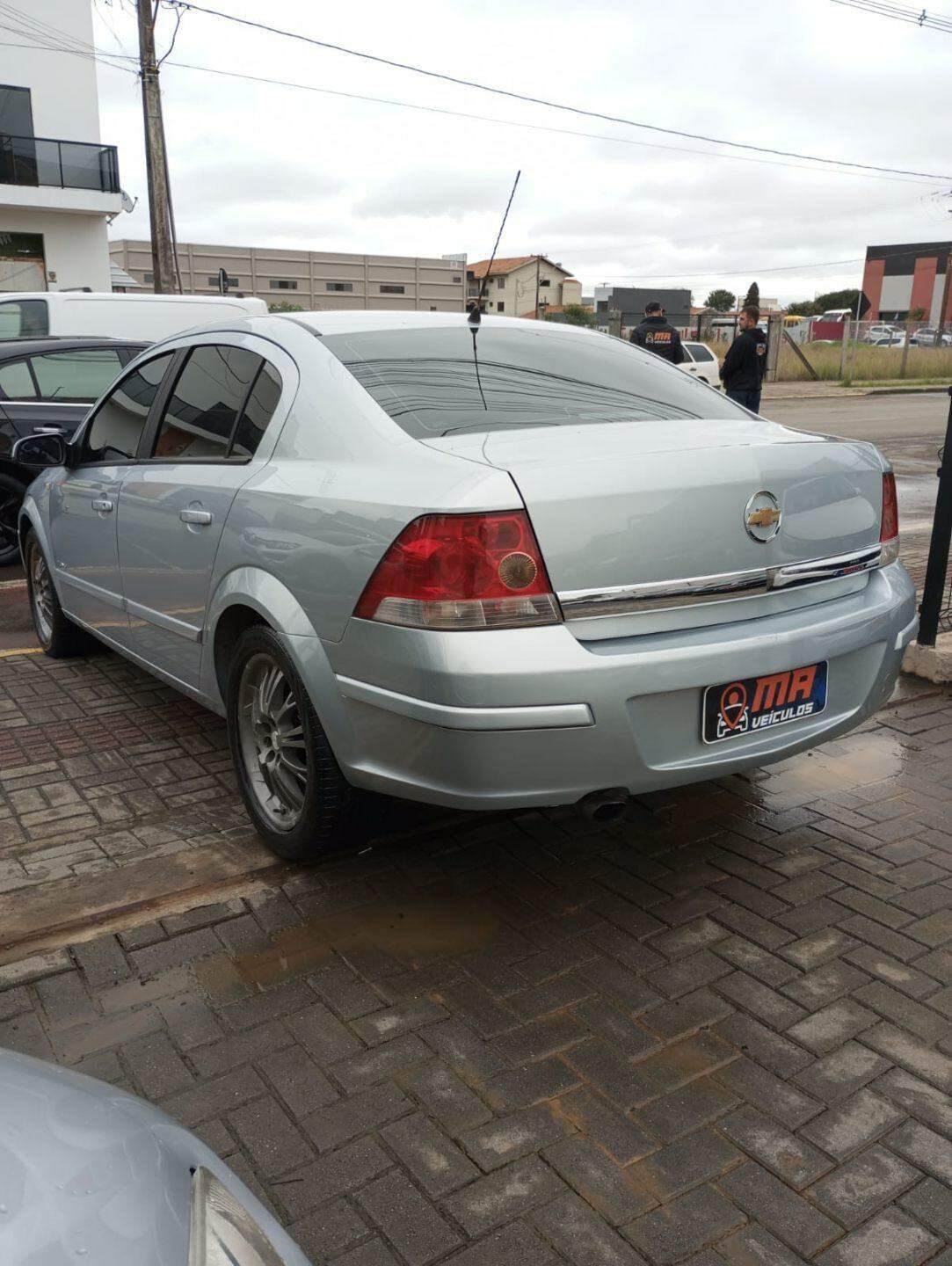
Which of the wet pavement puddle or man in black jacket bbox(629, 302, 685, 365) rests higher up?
man in black jacket bbox(629, 302, 685, 365)

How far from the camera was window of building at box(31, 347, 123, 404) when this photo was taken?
820 centimetres

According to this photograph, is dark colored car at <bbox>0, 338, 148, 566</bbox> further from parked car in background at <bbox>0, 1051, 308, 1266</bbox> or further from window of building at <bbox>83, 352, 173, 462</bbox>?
parked car in background at <bbox>0, 1051, 308, 1266</bbox>

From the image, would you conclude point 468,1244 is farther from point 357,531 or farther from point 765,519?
point 765,519

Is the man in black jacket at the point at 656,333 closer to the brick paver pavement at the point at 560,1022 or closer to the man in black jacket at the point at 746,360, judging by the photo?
the man in black jacket at the point at 746,360

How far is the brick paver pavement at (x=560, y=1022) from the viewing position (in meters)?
2.12

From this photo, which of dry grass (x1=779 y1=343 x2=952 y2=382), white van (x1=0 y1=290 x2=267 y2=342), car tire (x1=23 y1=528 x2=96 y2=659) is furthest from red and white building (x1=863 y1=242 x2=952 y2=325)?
car tire (x1=23 y1=528 x2=96 y2=659)

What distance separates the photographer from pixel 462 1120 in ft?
7.73

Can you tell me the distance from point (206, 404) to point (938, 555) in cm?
328

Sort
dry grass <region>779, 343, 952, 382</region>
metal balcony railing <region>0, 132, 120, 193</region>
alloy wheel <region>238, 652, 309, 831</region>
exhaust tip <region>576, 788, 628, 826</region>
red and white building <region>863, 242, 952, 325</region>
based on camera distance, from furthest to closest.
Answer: red and white building <region>863, 242, 952, 325</region>, dry grass <region>779, 343, 952, 382</region>, metal balcony railing <region>0, 132, 120, 193</region>, alloy wheel <region>238, 652, 309, 831</region>, exhaust tip <region>576, 788, 628, 826</region>

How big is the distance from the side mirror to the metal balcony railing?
28784mm

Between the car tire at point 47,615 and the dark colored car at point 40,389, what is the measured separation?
6.98ft

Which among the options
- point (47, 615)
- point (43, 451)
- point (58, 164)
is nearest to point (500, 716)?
point (43, 451)

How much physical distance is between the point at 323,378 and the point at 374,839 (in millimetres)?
1508

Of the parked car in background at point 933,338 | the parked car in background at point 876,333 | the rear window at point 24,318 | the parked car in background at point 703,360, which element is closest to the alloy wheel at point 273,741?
the rear window at point 24,318
